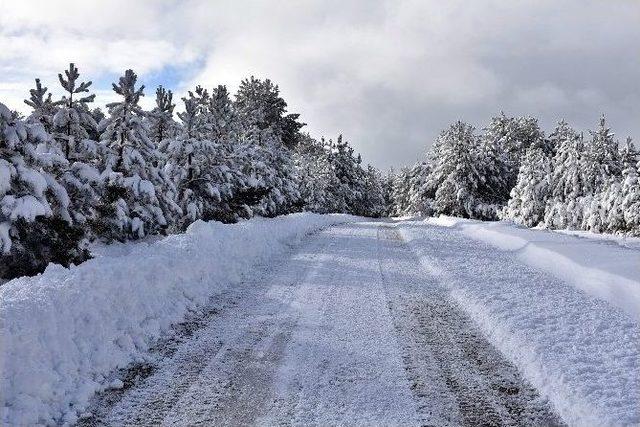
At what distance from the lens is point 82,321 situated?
6.37m

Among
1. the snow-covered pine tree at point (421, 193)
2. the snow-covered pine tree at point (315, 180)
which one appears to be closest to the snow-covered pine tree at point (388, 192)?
the snow-covered pine tree at point (421, 193)

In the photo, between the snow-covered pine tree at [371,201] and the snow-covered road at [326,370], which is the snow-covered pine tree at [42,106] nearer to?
the snow-covered road at [326,370]

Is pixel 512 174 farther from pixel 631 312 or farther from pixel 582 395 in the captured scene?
pixel 582 395

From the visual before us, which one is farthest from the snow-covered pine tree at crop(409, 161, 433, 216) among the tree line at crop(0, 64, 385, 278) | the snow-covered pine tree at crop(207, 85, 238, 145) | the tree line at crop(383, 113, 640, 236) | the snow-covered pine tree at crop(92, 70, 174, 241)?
the snow-covered pine tree at crop(92, 70, 174, 241)

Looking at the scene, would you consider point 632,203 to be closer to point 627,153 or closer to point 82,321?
point 627,153

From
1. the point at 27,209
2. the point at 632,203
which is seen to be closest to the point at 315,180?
the point at 632,203

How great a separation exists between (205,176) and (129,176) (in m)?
4.91

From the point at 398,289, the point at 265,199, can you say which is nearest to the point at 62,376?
the point at 398,289

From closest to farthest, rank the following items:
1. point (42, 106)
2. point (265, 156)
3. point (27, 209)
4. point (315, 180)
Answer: point (27, 209)
point (42, 106)
point (265, 156)
point (315, 180)

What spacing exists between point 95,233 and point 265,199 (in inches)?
704

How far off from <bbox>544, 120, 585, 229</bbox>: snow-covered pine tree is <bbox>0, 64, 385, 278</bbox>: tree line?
22.1 meters

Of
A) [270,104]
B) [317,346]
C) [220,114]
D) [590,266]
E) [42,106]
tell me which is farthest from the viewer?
[270,104]

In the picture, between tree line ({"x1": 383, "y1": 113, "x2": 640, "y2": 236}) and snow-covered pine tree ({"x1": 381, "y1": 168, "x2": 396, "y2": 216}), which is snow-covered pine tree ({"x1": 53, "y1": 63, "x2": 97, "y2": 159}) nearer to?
tree line ({"x1": 383, "y1": 113, "x2": 640, "y2": 236})

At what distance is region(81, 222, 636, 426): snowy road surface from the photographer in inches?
198
